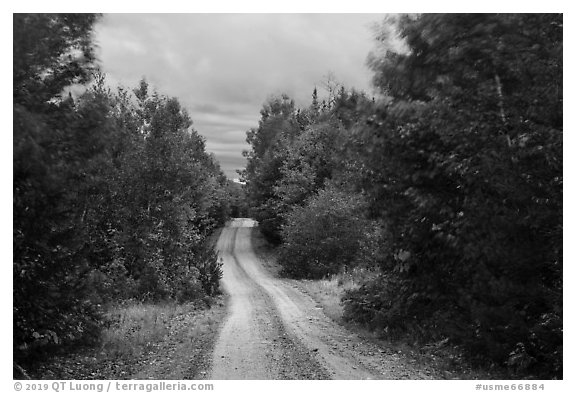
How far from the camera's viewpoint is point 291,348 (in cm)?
1277

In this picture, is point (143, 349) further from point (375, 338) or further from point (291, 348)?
point (375, 338)

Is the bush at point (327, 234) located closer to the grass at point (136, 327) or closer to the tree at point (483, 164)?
the grass at point (136, 327)

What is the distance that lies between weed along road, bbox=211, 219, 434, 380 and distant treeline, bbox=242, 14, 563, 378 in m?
1.67

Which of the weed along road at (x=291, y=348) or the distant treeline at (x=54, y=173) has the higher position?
the distant treeline at (x=54, y=173)

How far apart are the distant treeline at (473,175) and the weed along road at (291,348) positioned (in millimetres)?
1671

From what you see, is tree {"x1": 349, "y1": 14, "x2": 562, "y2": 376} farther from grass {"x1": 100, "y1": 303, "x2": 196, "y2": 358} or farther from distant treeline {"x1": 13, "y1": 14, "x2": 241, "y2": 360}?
grass {"x1": 100, "y1": 303, "x2": 196, "y2": 358}

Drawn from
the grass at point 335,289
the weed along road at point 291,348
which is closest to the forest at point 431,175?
the weed along road at point 291,348

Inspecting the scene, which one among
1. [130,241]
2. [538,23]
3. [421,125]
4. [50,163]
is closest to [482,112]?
[421,125]

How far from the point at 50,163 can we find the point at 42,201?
0.86 metres

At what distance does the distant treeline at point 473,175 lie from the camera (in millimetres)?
8062

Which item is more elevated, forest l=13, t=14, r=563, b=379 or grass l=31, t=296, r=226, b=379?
forest l=13, t=14, r=563, b=379

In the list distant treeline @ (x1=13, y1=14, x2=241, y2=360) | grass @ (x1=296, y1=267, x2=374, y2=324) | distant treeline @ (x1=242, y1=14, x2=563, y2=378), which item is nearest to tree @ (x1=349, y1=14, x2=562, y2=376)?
distant treeline @ (x1=242, y1=14, x2=563, y2=378)

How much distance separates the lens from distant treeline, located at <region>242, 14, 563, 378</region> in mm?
8062
